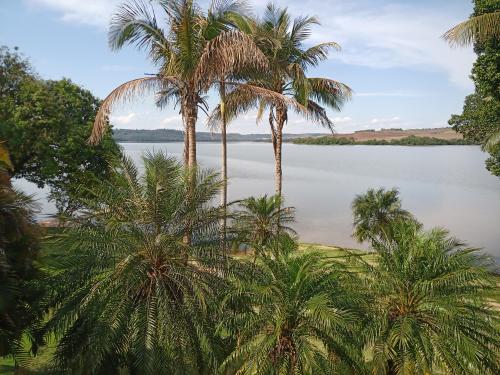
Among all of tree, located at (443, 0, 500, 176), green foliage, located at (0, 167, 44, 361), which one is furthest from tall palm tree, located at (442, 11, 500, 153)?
green foliage, located at (0, 167, 44, 361)

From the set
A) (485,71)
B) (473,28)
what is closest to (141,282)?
(473,28)

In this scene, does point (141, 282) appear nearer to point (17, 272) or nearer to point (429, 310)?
point (17, 272)

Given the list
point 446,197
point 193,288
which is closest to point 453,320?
point 193,288

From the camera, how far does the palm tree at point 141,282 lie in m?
9.06

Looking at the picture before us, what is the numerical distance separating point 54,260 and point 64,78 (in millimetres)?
19913

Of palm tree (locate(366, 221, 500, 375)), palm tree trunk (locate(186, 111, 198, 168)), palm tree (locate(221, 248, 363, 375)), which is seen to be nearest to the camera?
palm tree (locate(221, 248, 363, 375))

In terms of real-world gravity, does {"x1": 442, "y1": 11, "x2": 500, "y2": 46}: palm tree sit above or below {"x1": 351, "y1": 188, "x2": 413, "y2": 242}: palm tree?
above

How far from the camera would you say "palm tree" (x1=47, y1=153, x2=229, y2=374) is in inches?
357

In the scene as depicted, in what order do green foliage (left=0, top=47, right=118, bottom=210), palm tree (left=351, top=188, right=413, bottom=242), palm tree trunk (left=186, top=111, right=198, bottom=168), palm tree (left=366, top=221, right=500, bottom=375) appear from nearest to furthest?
1. palm tree (left=366, top=221, right=500, bottom=375)
2. palm tree trunk (left=186, top=111, right=198, bottom=168)
3. green foliage (left=0, top=47, right=118, bottom=210)
4. palm tree (left=351, top=188, right=413, bottom=242)

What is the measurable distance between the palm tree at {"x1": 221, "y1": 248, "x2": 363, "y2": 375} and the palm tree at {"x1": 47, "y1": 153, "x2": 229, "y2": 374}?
2.74 ft

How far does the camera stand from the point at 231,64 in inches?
507

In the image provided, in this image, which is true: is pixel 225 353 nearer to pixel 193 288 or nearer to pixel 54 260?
pixel 193 288

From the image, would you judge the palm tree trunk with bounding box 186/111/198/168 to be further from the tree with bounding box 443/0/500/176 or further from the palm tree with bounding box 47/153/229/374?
the tree with bounding box 443/0/500/176

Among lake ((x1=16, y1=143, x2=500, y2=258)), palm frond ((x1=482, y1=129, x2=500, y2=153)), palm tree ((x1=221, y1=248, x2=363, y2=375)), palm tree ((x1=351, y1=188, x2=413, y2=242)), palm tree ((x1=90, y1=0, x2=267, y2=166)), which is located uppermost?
palm tree ((x1=90, y1=0, x2=267, y2=166))
